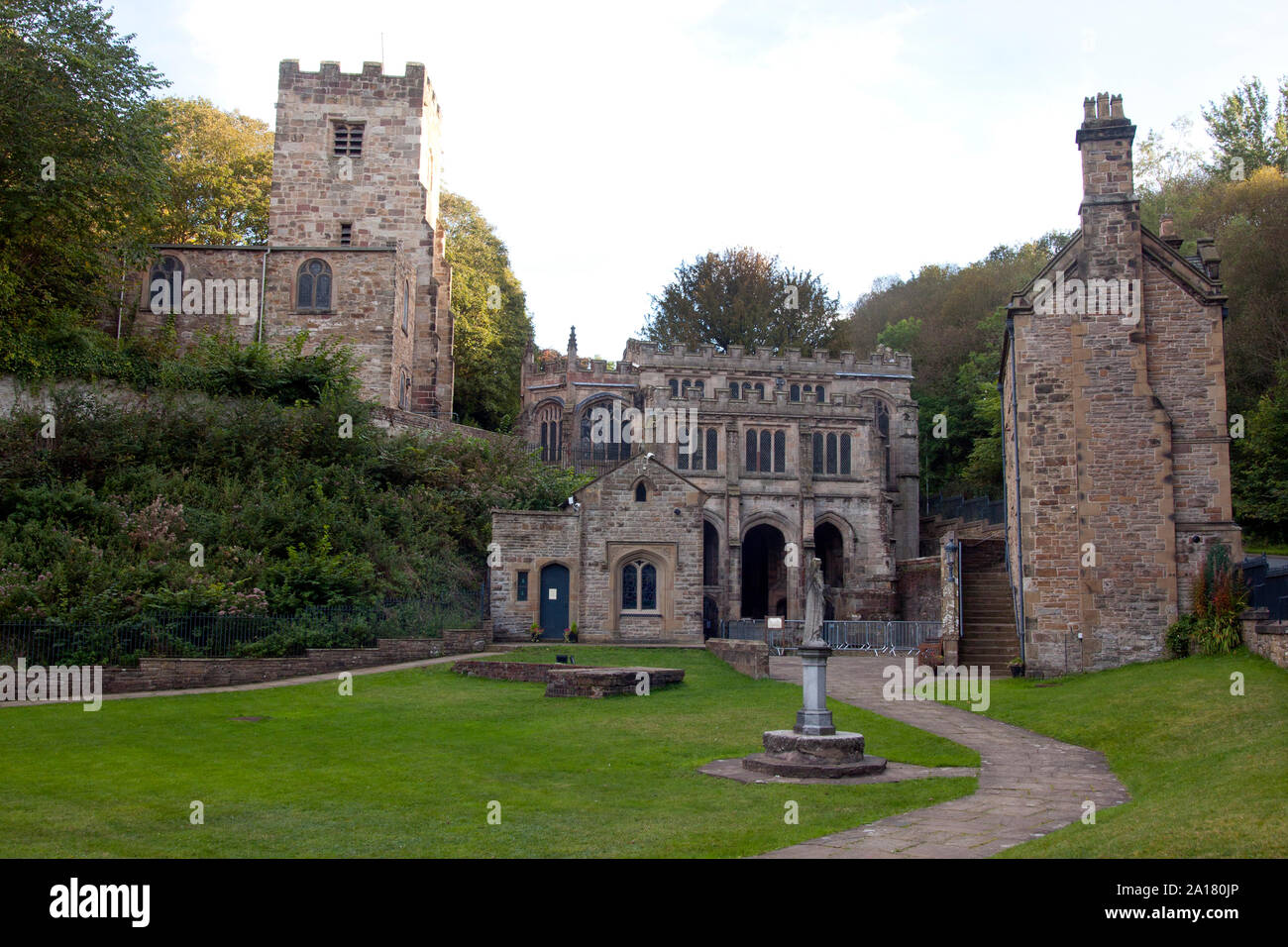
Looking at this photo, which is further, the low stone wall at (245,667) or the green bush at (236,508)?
the green bush at (236,508)

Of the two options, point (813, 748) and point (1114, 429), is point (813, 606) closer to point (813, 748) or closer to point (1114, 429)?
point (813, 748)

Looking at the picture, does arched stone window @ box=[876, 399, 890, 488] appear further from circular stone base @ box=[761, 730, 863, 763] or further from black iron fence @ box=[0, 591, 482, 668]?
circular stone base @ box=[761, 730, 863, 763]

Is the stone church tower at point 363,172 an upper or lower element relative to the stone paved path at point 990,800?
upper

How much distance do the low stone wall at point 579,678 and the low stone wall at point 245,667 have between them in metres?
2.80

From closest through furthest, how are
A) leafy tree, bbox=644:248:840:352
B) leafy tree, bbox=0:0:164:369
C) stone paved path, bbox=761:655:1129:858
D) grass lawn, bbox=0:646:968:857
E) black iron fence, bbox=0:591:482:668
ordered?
stone paved path, bbox=761:655:1129:858
grass lawn, bbox=0:646:968:857
black iron fence, bbox=0:591:482:668
leafy tree, bbox=0:0:164:369
leafy tree, bbox=644:248:840:352

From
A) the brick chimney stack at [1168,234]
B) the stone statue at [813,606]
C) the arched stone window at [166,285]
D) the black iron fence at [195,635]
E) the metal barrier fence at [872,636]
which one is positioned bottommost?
the metal barrier fence at [872,636]

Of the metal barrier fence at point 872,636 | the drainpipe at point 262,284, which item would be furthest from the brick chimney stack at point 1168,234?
the drainpipe at point 262,284

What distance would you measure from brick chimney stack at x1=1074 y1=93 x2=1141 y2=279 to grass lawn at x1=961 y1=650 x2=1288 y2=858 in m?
8.37

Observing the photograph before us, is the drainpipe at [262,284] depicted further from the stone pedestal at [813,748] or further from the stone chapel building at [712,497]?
the stone pedestal at [813,748]

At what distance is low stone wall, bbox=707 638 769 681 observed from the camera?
2195 cm

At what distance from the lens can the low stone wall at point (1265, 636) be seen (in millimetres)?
15914

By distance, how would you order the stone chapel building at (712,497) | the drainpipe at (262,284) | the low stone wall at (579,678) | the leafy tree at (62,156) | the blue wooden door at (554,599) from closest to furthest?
the low stone wall at (579,678), the leafy tree at (62,156), the blue wooden door at (554,599), the stone chapel building at (712,497), the drainpipe at (262,284)

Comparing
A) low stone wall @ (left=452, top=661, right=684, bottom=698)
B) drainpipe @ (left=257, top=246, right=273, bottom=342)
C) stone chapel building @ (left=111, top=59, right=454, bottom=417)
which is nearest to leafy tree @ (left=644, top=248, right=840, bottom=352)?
stone chapel building @ (left=111, top=59, right=454, bottom=417)
